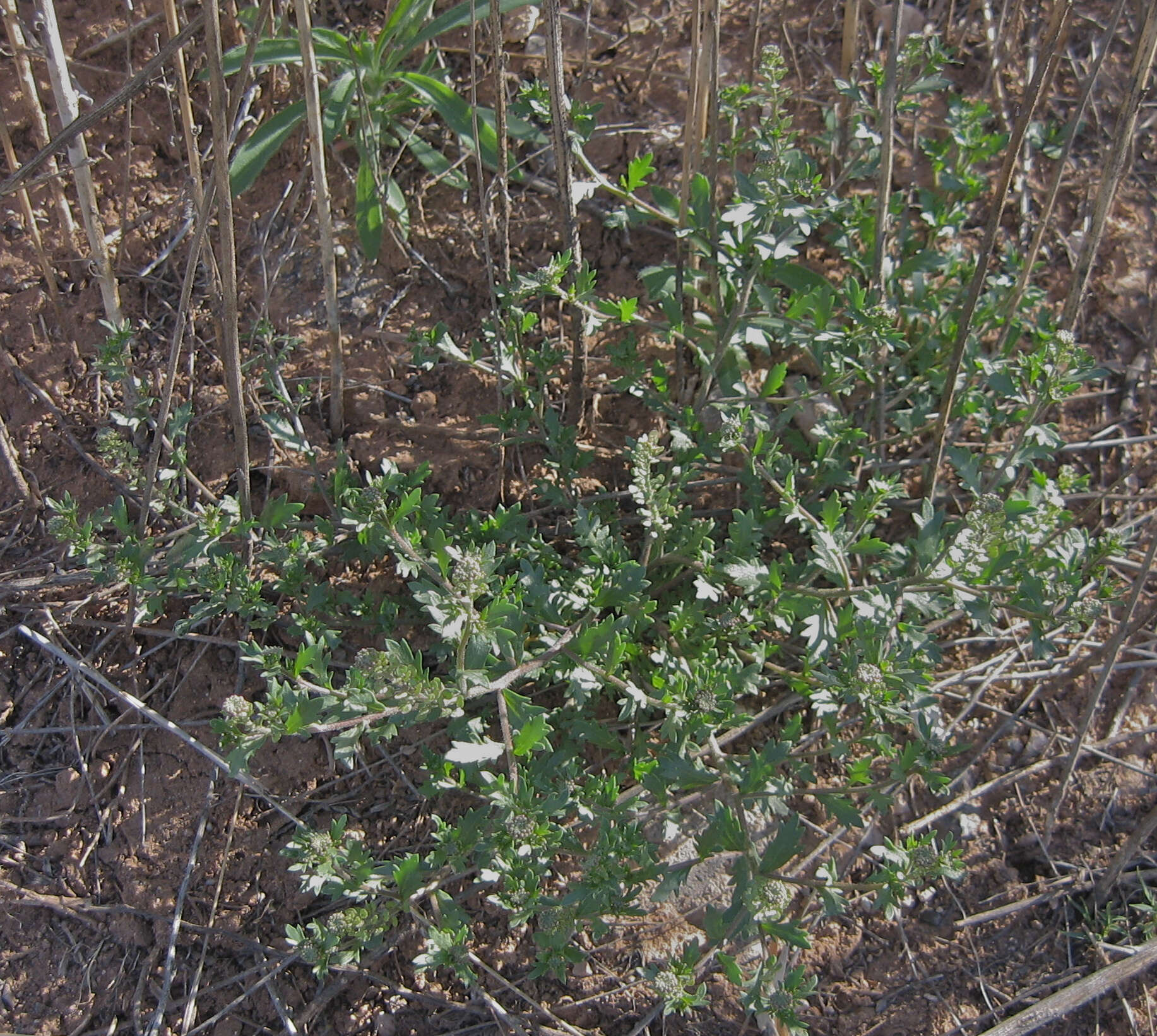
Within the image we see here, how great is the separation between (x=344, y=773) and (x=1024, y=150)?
3.07 m

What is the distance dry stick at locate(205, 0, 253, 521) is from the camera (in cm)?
190

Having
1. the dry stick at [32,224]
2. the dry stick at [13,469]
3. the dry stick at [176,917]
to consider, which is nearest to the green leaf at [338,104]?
the dry stick at [32,224]

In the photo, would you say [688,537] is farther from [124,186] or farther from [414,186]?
[124,186]

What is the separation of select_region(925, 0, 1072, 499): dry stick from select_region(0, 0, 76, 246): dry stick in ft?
7.58

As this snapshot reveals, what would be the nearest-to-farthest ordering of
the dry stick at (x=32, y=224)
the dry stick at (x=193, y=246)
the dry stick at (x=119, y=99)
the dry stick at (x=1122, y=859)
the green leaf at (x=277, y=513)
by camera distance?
the dry stick at (x=119, y=99) → the dry stick at (x=193, y=246) → the green leaf at (x=277, y=513) → the dry stick at (x=1122, y=859) → the dry stick at (x=32, y=224)

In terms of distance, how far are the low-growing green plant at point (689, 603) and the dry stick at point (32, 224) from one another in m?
0.74

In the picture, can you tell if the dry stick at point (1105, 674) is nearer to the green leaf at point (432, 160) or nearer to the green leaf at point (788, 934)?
the green leaf at point (788, 934)

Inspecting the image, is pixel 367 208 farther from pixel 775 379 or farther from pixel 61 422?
pixel 775 379

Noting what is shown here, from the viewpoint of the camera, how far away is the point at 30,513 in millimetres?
2875

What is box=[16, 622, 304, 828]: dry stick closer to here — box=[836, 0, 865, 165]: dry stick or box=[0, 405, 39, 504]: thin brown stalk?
box=[0, 405, 39, 504]: thin brown stalk

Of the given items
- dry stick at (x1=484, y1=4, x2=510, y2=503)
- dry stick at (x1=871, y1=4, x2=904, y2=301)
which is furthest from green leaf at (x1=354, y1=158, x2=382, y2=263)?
dry stick at (x1=871, y1=4, x2=904, y2=301)

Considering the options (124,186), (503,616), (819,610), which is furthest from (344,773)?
(124,186)

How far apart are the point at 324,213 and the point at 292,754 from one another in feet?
4.74

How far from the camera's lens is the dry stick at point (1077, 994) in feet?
7.97
